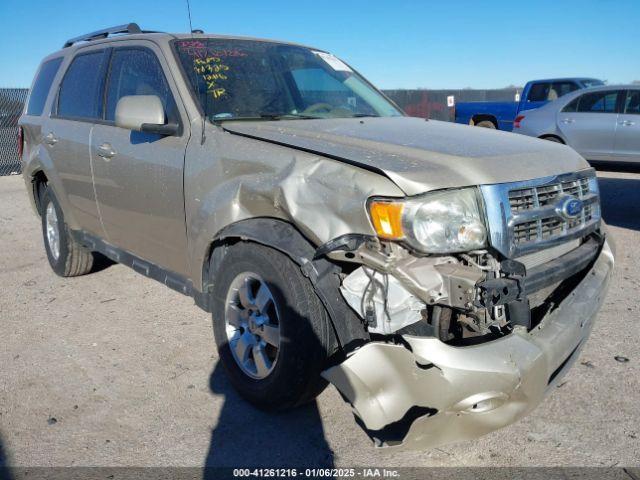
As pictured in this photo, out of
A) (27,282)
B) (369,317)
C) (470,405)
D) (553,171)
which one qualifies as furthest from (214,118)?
(27,282)

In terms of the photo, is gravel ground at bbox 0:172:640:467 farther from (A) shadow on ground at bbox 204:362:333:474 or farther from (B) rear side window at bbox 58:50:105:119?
(B) rear side window at bbox 58:50:105:119

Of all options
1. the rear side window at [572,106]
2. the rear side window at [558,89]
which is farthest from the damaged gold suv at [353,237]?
the rear side window at [558,89]

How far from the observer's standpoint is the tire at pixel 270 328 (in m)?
2.60

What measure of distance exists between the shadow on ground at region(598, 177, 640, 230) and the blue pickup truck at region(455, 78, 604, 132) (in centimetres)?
390

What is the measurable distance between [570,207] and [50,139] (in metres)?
4.10

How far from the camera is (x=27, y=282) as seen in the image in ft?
17.8

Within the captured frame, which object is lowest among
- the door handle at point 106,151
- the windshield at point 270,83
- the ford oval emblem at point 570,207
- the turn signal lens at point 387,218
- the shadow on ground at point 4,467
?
the shadow on ground at point 4,467

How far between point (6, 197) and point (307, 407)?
383 inches

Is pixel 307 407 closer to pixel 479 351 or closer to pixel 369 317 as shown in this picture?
pixel 369 317

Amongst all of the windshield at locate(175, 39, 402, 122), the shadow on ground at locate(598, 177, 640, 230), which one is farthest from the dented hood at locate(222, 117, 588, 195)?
the shadow on ground at locate(598, 177, 640, 230)

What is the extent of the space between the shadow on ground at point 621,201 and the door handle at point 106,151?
591 centimetres

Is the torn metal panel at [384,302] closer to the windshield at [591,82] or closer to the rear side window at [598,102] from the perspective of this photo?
the rear side window at [598,102]

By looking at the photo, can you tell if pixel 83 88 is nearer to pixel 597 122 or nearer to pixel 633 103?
pixel 597 122

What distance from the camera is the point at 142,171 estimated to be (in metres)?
3.65
